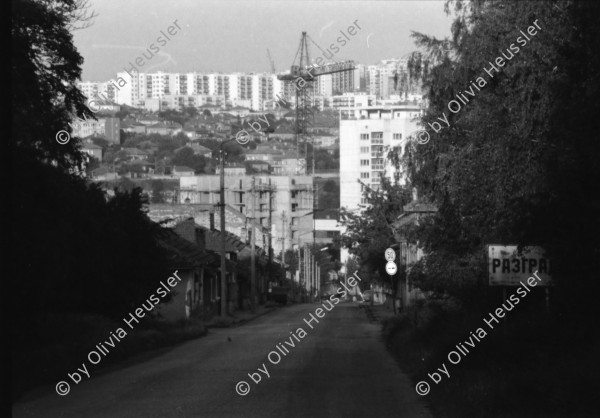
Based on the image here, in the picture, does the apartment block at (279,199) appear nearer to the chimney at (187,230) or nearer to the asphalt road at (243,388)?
the chimney at (187,230)

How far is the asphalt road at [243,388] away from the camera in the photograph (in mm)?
16188

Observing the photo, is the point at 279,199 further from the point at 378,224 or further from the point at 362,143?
the point at 378,224

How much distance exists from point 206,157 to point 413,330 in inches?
5797

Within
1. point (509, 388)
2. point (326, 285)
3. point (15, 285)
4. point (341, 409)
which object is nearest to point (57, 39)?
point (15, 285)

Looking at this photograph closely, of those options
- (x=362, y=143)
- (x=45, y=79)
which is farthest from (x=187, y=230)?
(x=362, y=143)

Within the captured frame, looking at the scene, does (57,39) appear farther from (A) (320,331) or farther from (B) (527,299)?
(A) (320,331)

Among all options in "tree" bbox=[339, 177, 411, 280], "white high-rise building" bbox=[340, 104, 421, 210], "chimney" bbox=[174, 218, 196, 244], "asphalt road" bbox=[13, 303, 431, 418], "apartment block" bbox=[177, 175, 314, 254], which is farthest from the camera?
"white high-rise building" bbox=[340, 104, 421, 210]

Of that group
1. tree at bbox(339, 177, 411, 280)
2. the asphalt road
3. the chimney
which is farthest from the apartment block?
the asphalt road

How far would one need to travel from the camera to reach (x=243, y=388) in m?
19.0

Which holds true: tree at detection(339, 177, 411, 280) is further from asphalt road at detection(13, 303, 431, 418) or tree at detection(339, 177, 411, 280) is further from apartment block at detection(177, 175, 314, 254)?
apartment block at detection(177, 175, 314, 254)

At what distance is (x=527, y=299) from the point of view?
70.9 ft

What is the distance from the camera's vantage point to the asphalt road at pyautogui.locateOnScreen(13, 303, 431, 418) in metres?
16.2

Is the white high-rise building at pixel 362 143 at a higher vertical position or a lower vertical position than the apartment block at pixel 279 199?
higher

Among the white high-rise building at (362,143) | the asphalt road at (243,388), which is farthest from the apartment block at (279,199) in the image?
the asphalt road at (243,388)
